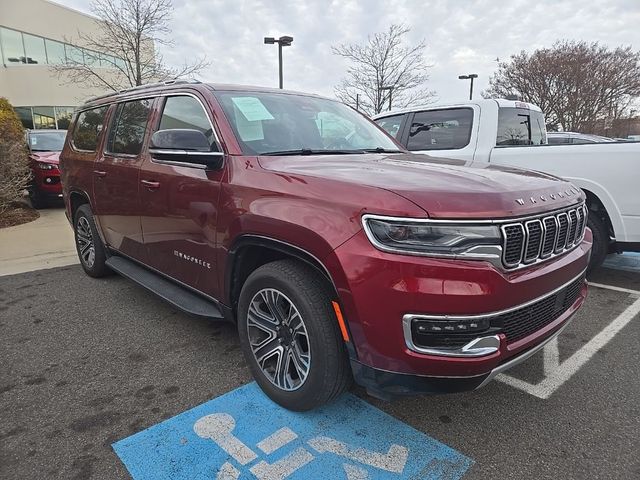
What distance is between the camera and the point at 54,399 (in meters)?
2.64

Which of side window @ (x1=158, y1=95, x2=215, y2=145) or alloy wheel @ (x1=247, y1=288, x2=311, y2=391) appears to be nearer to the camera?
alloy wheel @ (x1=247, y1=288, x2=311, y2=391)

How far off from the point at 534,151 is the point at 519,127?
97cm

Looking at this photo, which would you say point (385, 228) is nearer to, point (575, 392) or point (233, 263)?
point (233, 263)

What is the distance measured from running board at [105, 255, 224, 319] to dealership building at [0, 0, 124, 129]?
24703 mm

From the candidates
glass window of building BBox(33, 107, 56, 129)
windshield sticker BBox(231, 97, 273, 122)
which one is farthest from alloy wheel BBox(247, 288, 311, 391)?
glass window of building BBox(33, 107, 56, 129)

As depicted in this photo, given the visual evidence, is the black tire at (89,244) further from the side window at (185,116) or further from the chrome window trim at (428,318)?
the chrome window trim at (428,318)

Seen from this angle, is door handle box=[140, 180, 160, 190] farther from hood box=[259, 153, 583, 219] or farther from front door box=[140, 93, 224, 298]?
hood box=[259, 153, 583, 219]

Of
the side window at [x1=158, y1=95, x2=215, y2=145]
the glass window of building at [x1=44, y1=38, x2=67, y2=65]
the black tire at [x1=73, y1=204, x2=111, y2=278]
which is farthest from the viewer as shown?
the glass window of building at [x1=44, y1=38, x2=67, y2=65]

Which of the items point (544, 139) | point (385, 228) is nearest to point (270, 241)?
point (385, 228)

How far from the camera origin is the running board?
2955 mm

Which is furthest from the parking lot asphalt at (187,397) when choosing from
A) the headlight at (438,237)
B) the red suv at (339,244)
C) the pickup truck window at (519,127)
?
the pickup truck window at (519,127)

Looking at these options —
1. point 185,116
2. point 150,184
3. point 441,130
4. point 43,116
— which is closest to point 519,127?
point 441,130

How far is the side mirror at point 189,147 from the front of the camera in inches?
104

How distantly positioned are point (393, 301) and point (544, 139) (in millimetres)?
5223
